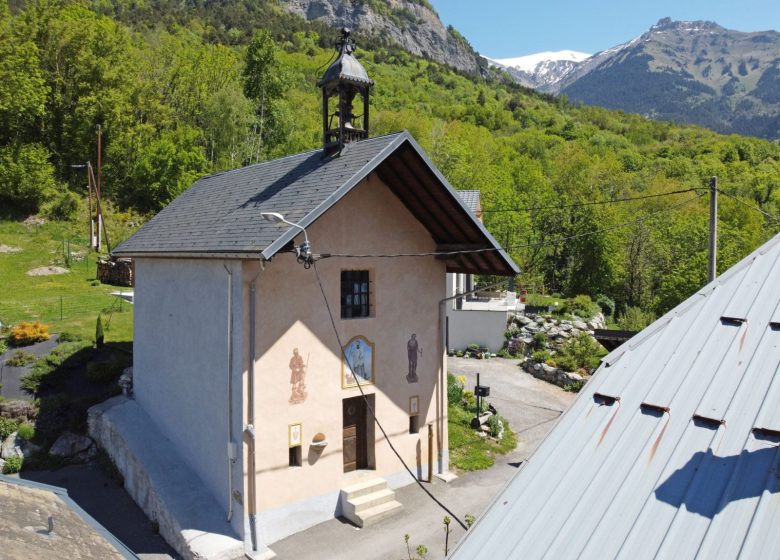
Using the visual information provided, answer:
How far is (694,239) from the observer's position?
4078cm

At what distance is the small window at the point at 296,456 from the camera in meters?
11.7

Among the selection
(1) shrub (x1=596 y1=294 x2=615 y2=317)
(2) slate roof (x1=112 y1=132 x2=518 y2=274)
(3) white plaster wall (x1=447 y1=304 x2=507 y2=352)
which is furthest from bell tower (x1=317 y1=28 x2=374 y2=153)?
(1) shrub (x1=596 y1=294 x2=615 y2=317)

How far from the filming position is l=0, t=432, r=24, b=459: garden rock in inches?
611

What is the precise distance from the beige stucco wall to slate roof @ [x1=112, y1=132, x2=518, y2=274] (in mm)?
559

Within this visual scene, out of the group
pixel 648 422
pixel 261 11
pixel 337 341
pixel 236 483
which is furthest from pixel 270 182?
pixel 261 11

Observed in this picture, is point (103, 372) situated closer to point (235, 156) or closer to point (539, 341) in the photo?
point (539, 341)

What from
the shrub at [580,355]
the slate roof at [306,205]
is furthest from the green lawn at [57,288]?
the shrub at [580,355]

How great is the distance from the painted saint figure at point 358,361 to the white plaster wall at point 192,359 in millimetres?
2701

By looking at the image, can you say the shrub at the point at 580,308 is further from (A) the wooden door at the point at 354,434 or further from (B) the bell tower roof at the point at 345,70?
(B) the bell tower roof at the point at 345,70

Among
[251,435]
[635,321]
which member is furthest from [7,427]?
[635,321]

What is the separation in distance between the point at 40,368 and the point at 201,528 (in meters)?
11.3

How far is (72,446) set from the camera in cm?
1599

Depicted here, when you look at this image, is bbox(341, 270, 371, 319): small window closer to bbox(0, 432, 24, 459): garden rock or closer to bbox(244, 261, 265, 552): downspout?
bbox(244, 261, 265, 552): downspout

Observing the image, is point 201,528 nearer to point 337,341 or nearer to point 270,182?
point 337,341
